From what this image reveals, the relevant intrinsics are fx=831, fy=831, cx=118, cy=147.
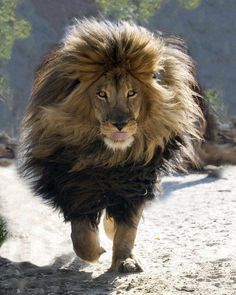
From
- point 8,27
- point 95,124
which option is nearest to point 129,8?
point 8,27

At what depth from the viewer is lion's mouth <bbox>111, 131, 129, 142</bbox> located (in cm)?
428

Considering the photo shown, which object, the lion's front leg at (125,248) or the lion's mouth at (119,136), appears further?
the lion's front leg at (125,248)

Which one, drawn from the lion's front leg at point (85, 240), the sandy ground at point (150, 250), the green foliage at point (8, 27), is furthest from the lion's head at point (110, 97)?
the green foliage at point (8, 27)

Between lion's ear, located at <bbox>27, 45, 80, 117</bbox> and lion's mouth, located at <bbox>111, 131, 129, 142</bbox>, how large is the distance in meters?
0.38

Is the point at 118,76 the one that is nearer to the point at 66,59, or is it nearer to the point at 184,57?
the point at 66,59

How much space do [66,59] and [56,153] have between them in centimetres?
54

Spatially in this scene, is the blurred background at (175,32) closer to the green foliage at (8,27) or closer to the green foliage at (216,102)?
the green foliage at (8,27)

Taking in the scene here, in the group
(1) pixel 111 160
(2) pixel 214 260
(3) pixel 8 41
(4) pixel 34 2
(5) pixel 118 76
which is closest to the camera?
(5) pixel 118 76

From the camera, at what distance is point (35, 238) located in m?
6.08

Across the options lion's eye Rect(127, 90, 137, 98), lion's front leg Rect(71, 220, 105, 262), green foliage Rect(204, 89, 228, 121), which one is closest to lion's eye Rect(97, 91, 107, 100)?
lion's eye Rect(127, 90, 137, 98)

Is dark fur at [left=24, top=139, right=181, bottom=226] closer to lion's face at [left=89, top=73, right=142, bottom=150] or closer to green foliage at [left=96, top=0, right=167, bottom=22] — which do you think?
lion's face at [left=89, top=73, right=142, bottom=150]

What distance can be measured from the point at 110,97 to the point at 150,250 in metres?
1.71

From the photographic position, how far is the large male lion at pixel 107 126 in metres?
4.33

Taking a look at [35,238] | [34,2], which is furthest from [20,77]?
[35,238]
